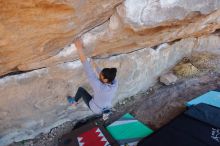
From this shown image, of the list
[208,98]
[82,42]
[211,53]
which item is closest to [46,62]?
[82,42]

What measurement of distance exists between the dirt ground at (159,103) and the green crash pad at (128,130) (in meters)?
0.12

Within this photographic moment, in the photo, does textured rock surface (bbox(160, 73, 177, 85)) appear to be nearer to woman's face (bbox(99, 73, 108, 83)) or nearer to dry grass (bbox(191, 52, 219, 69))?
dry grass (bbox(191, 52, 219, 69))

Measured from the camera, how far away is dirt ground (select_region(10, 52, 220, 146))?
4.36 metres

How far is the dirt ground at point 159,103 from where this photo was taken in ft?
14.3

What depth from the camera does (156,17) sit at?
135 inches

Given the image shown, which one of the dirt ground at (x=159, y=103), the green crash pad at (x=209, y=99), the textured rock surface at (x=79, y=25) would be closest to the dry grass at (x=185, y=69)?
the dirt ground at (x=159, y=103)

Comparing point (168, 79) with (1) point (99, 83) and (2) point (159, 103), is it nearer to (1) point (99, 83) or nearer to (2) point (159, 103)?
(2) point (159, 103)

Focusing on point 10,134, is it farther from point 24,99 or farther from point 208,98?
point 208,98

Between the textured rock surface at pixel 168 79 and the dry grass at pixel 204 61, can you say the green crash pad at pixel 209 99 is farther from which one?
the dry grass at pixel 204 61

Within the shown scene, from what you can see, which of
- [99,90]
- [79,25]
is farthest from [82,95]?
[79,25]

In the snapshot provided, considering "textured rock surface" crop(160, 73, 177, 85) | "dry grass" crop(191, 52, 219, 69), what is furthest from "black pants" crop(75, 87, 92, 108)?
"dry grass" crop(191, 52, 219, 69)

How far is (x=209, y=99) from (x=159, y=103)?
0.76m

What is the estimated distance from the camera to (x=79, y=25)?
3170 millimetres

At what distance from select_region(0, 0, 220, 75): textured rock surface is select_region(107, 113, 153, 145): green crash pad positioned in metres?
1.07
